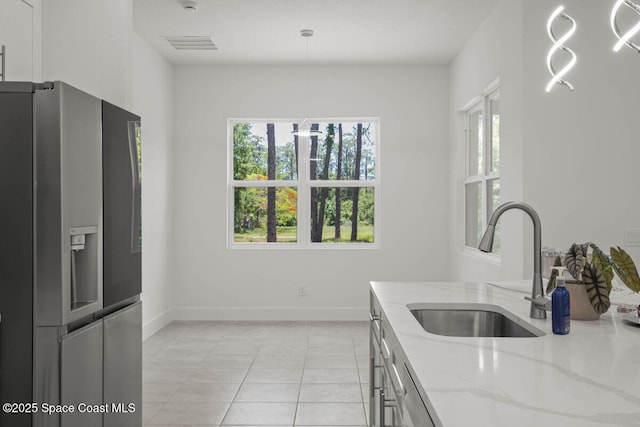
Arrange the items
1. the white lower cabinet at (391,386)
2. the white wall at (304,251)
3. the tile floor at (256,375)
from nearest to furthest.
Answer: the white lower cabinet at (391,386) < the tile floor at (256,375) < the white wall at (304,251)

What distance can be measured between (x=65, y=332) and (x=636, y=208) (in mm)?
3028

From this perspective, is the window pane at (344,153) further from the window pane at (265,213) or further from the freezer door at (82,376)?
the freezer door at (82,376)

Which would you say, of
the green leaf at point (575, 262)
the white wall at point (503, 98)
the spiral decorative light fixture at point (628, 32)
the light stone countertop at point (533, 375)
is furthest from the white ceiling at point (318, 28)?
the light stone countertop at point (533, 375)

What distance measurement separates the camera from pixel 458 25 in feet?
15.8

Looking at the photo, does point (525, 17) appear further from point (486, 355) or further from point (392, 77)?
point (486, 355)

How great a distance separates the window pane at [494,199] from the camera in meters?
4.55

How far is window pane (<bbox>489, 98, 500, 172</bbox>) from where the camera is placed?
4664mm

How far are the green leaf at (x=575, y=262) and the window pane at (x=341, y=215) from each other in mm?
4495

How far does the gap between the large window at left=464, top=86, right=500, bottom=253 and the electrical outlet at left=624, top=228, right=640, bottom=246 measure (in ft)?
4.29

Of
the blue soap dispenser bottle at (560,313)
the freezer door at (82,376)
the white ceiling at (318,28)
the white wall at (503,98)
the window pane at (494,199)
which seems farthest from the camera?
the window pane at (494,199)

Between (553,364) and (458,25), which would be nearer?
(553,364)

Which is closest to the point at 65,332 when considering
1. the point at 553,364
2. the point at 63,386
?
the point at 63,386

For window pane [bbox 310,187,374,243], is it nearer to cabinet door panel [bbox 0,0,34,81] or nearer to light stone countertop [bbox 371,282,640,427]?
cabinet door panel [bbox 0,0,34,81]

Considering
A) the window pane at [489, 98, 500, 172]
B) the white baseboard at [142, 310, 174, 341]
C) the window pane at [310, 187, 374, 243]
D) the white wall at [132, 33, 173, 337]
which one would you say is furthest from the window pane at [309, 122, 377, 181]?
the white baseboard at [142, 310, 174, 341]
